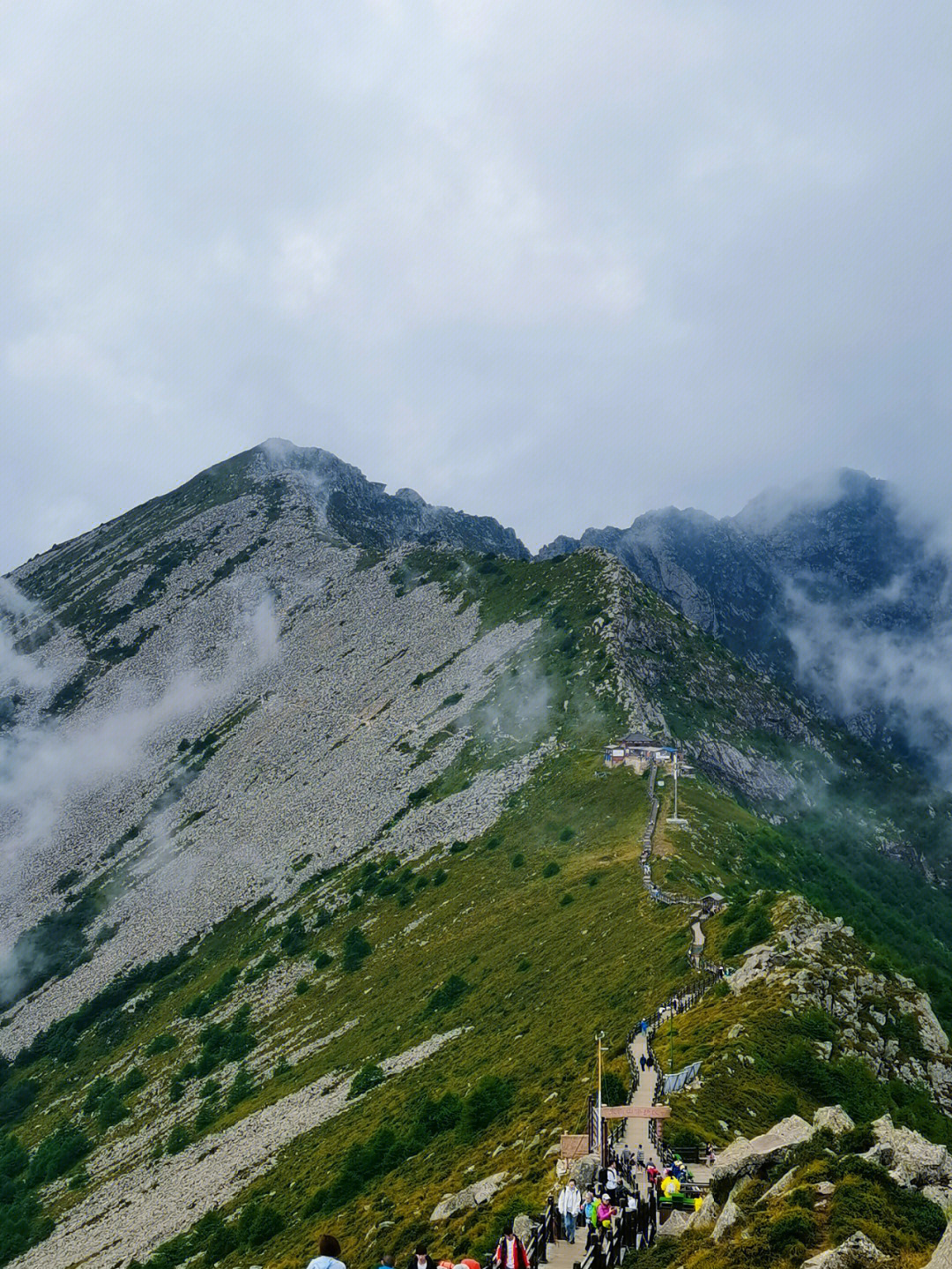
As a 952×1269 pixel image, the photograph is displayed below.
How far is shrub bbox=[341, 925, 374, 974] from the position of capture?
70.6m

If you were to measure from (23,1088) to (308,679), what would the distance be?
224 feet

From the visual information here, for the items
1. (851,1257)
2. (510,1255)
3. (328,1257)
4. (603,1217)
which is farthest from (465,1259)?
(851,1257)

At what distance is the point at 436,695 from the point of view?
116188 millimetres

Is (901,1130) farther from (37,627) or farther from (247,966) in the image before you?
(37,627)

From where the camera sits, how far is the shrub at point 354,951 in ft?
232

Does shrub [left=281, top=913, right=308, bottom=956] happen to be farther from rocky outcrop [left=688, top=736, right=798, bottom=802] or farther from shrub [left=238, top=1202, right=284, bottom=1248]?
rocky outcrop [left=688, top=736, right=798, bottom=802]

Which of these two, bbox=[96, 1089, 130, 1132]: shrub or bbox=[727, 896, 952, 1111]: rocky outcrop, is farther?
bbox=[96, 1089, 130, 1132]: shrub

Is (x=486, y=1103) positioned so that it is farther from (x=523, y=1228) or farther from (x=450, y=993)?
(x=450, y=993)

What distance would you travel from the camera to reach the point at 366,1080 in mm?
49281

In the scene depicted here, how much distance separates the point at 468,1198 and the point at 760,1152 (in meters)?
11.1

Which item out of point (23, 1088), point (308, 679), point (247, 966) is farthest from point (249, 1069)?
point (308, 679)

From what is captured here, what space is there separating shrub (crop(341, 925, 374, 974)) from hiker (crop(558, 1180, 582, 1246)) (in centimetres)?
5205

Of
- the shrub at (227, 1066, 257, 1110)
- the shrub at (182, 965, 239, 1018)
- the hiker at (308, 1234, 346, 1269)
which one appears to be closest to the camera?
the hiker at (308, 1234, 346, 1269)

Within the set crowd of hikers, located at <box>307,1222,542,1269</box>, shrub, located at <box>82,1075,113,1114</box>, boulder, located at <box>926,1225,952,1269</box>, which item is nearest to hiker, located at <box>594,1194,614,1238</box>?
crowd of hikers, located at <box>307,1222,542,1269</box>
